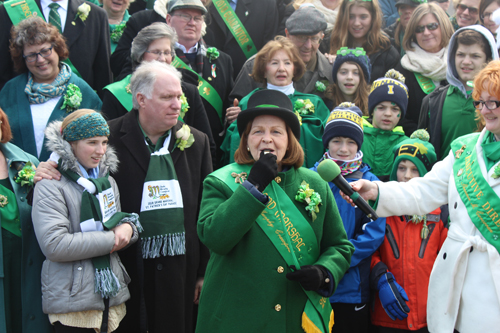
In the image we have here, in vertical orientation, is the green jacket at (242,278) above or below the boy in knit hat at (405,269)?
above

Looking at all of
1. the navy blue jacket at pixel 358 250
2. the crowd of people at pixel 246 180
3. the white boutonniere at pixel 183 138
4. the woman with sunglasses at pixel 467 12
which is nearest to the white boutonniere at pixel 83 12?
the crowd of people at pixel 246 180

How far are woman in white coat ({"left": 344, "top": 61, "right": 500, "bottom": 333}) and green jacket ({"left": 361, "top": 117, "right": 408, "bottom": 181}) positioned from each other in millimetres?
1296

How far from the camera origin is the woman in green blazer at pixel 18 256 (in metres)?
3.89

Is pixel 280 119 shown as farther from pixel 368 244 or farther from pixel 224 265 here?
pixel 368 244

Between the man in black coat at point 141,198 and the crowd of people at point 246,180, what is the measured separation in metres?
0.02

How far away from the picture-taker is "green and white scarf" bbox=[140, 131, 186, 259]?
13.4ft

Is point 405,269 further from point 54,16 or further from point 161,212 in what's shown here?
point 54,16

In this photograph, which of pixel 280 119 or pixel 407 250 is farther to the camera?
pixel 407 250

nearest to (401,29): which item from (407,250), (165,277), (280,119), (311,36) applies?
(311,36)

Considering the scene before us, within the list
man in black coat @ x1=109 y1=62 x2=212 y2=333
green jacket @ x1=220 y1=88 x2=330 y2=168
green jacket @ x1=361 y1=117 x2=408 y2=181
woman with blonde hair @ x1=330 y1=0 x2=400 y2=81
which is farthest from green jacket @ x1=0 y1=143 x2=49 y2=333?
woman with blonde hair @ x1=330 y1=0 x2=400 y2=81

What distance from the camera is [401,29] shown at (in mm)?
6867

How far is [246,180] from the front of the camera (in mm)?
2830

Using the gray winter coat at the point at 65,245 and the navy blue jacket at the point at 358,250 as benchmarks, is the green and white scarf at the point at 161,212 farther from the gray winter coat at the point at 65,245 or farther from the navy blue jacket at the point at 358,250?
the navy blue jacket at the point at 358,250

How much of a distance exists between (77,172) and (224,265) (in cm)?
153
